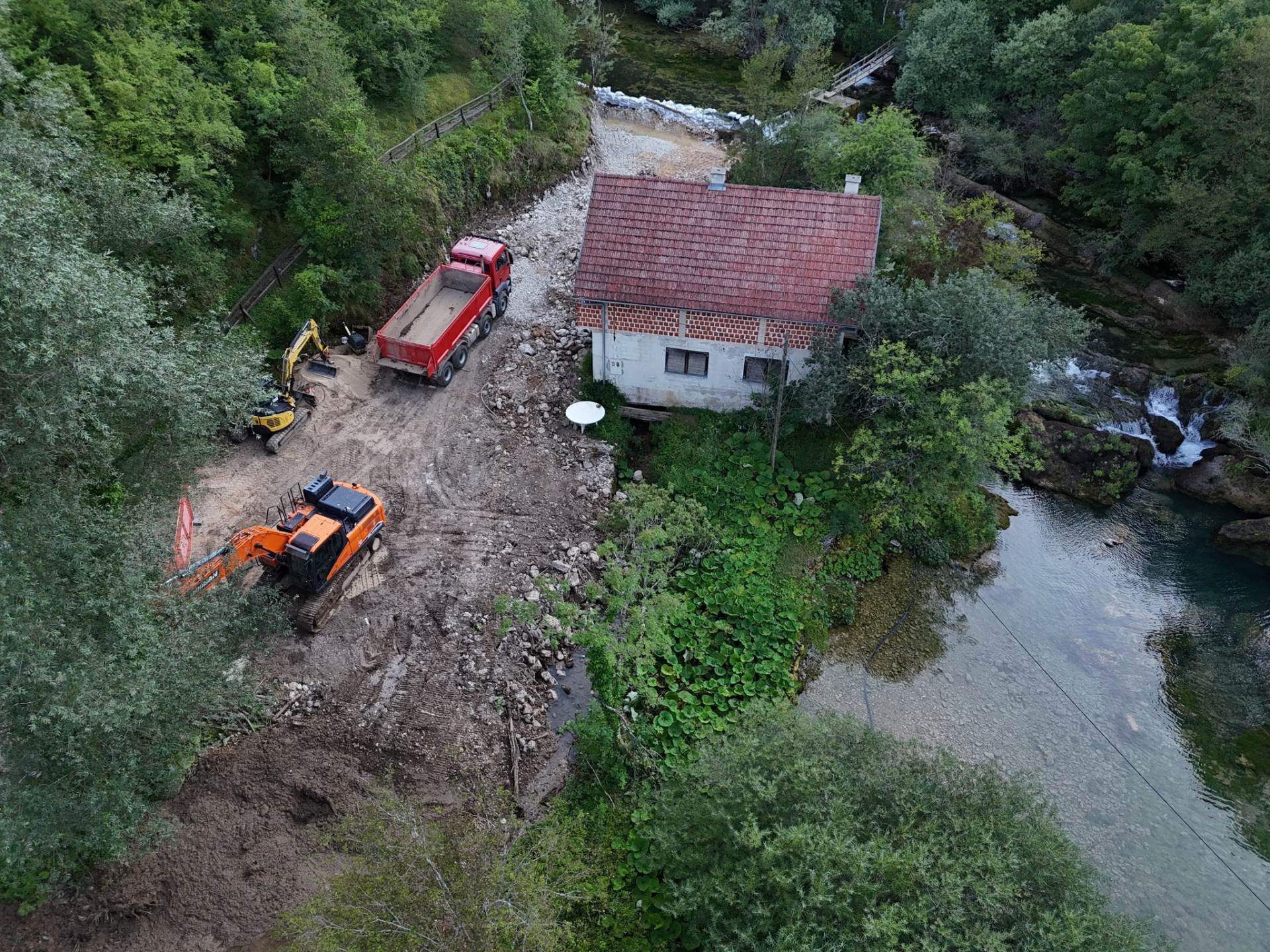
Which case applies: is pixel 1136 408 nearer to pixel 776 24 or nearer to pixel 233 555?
pixel 233 555

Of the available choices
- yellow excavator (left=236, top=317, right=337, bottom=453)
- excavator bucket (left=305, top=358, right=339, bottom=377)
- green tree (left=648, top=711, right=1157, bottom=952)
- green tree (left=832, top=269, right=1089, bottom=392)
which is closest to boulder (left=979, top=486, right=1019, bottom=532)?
green tree (left=832, top=269, right=1089, bottom=392)

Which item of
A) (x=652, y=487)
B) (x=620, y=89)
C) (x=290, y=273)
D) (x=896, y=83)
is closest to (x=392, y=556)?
(x=652, y=487)

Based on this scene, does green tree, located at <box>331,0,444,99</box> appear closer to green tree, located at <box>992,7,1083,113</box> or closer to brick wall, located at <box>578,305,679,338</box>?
brick wall, located at <box>578,305,679,338</box>

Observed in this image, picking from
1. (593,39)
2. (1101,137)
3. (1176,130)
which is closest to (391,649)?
(1176,130)

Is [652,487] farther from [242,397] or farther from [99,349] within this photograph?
[99,349]

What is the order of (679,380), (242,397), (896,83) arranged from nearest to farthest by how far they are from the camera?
(242,397) < (679,380) < (896,83)

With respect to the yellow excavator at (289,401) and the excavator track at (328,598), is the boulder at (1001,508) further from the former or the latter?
the yellow excavator at (289,401)
